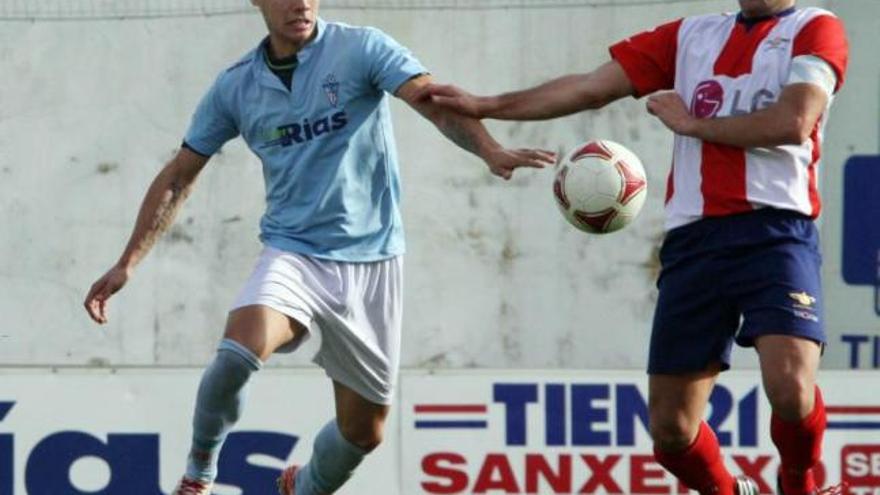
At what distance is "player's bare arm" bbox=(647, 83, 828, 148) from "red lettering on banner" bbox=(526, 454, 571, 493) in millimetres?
2640

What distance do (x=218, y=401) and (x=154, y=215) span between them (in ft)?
2.79

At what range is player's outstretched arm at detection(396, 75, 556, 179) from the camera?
6.59 meters

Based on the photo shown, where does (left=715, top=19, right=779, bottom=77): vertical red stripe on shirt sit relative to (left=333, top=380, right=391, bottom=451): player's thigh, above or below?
above

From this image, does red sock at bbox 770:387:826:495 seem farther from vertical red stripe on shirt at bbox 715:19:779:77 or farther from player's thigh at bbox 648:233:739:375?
vertical red stripe on shirt at bbox 715:19:779:77

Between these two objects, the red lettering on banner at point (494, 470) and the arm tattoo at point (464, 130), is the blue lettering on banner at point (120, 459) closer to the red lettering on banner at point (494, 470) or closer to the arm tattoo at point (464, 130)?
the red lettering on banner at point (494, 470)

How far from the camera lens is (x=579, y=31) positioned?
863cm

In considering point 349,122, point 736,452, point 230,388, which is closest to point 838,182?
point 736,452

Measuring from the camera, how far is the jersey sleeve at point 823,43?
21.1 feet

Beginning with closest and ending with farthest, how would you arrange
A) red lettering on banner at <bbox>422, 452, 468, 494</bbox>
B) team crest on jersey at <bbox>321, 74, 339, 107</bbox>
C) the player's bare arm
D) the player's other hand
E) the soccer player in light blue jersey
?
the player's bare arm → the soccer player in light blue jersey → team crest on jersey at <bbox>321, 74, 339, 107</bbox> → the player's other hand → red lettering on banner at <bbox>422, 452, 468, 494</bbox>

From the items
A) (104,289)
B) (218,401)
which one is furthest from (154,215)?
(218,401)

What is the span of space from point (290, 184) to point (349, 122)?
307 mm

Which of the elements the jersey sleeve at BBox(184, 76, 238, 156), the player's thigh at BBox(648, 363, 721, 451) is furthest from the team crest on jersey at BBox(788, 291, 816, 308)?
the jersey sleeve at BBox(184, 76, 238, 156)

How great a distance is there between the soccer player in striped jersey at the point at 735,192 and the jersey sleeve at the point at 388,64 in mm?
209

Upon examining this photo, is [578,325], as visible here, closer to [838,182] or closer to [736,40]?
[838,182]
